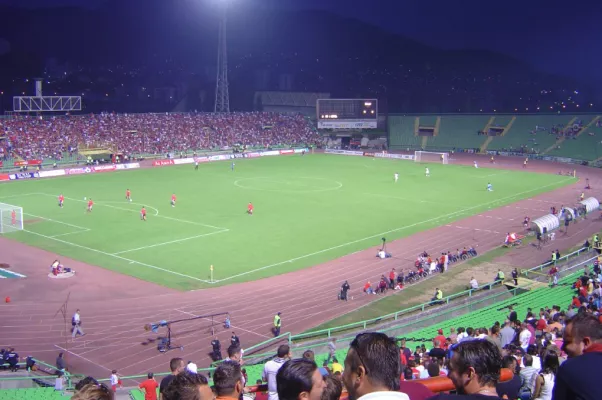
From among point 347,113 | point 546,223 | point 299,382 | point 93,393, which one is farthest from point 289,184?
point 93,393

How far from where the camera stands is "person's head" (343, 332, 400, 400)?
12.8 feet

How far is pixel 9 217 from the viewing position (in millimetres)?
42438

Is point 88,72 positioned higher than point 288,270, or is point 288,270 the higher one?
point 88,72

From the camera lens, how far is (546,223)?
135 ft

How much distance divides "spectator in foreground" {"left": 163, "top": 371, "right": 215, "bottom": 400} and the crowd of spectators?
73.6 metres

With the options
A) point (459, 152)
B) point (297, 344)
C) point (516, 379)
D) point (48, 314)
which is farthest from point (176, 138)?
point (516, 379)

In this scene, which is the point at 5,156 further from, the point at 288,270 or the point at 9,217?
the point at 288,270

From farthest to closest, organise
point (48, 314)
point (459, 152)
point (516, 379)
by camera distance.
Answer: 1. point (459, 152)
2. point (48, 314)
3. point (516, 379)

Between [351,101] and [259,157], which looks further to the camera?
[351,101]

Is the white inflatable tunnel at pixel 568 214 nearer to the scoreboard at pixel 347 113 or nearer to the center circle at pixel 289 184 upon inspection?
the center circle at pixel 289 184

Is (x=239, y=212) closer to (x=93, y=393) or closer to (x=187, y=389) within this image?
(x=187, y=389)

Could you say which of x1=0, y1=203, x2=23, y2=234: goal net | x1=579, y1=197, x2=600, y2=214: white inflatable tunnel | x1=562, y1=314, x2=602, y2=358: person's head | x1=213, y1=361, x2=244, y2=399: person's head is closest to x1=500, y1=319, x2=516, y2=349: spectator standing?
x1=562, y1=314, x2=602, y2=358: person's head

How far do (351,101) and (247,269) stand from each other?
7311cm

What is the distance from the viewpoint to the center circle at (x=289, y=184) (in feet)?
199
